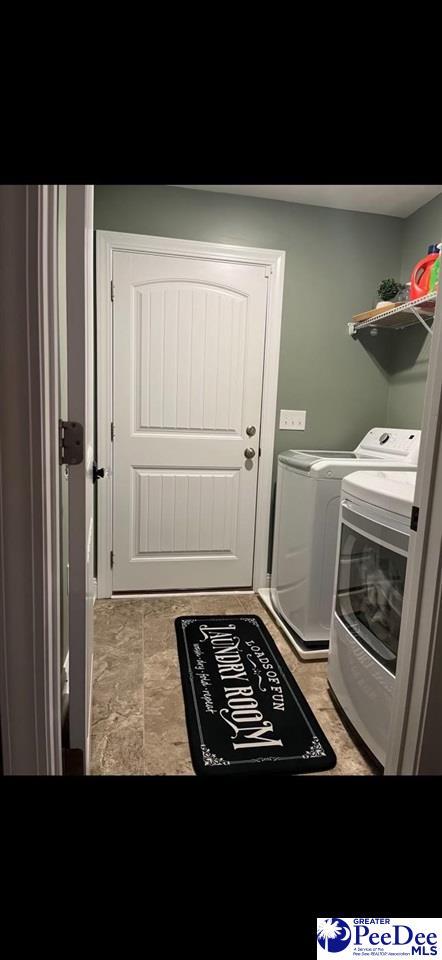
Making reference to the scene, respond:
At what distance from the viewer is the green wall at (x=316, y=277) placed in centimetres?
226

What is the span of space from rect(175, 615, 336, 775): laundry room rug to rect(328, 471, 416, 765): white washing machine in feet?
0.61

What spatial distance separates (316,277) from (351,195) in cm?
43

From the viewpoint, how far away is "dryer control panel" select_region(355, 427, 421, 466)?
2.12 m

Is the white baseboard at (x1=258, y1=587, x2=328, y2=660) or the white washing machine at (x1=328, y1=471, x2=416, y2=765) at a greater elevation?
the white washing machine at (x1=328, y1=471, x2=416, y2=765)

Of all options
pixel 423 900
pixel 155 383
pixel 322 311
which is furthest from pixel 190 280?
pixel 423 900

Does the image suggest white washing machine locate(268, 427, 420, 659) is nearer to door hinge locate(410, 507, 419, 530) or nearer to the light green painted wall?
the light green painted wall

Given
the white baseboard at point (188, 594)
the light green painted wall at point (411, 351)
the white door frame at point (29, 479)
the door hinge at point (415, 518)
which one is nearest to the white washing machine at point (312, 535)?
the light green painted wall at point (411, 351)

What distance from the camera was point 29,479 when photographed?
61 centimetres

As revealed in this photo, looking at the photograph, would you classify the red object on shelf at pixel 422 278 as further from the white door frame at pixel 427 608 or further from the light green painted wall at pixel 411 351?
the white door frame at pixel 427 608

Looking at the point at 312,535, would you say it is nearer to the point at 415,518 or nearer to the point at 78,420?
the point at 415,518

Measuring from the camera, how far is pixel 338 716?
5.10 ft

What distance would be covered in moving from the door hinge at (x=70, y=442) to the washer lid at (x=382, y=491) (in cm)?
84

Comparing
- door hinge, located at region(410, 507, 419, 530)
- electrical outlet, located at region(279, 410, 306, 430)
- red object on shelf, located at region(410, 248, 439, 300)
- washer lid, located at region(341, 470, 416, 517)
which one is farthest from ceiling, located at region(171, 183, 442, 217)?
door hinge, located at region(410, 507, 419, 530)
